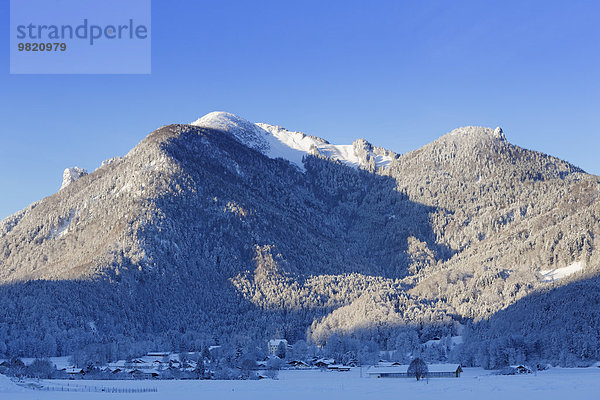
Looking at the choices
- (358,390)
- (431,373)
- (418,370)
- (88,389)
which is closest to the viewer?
(358,390)

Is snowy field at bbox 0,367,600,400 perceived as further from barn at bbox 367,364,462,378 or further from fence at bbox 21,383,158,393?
barn at bbox 367,364,462,378

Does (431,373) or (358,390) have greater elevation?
(358,390)

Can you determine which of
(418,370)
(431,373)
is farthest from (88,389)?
(431,373)

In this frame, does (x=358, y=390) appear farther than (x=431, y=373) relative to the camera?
No

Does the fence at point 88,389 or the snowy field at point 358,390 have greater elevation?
the fence at point 88,389

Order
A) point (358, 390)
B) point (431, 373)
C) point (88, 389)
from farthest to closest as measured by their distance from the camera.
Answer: point (431, 373), point (88, 389), point (358, 390)

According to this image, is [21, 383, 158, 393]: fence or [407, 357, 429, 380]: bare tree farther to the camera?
[407, 357, 429, 380]: bare tree

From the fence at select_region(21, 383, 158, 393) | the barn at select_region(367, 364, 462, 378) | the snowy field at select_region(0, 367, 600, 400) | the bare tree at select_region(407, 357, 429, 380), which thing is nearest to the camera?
the snowy field at select_region(0, 367, 600, 400)

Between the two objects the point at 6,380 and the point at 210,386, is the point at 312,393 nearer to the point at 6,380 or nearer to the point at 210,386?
the point at 210,386

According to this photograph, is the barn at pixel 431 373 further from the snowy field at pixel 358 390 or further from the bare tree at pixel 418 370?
the snowy field at pixel 358 390

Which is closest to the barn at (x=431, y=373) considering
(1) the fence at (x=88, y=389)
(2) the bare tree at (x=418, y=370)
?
(2) the bare tree at (x=418, y=370)

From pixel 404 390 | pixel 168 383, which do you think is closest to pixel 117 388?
pixel 168 383

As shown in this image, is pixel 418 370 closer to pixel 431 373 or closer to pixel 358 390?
pixel 431 373

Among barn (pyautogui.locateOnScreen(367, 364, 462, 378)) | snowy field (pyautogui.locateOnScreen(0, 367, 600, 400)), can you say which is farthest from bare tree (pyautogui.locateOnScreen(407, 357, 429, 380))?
snowy field (pyautogui.locateOnScreen(0, 367, 600, 400))
